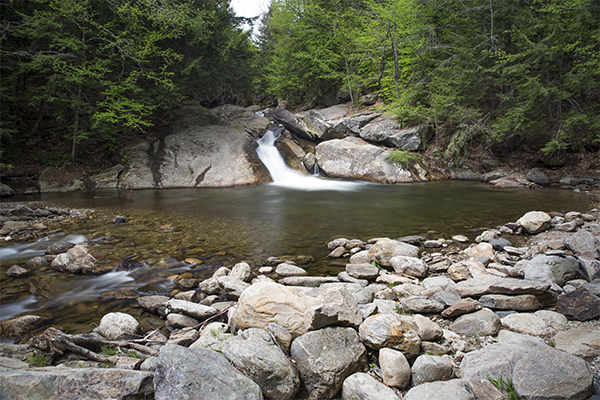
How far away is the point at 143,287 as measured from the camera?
4426mm

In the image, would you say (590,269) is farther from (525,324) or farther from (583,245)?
(525,324)

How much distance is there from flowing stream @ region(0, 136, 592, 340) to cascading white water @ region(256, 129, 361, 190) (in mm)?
396

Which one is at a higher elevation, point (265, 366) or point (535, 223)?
point (535, 223)

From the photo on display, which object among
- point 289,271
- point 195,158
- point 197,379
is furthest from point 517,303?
point 195,158

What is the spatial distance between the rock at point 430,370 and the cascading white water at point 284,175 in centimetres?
1172

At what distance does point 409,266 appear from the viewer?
14.7 ft

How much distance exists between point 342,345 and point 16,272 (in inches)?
215

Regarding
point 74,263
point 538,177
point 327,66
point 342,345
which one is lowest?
point 74,263

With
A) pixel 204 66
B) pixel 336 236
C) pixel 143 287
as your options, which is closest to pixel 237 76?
pixel 204 66

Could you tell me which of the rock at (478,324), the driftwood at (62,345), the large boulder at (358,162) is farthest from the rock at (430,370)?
the large boulder at (358,162)

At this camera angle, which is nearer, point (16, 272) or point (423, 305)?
point (423, 305)

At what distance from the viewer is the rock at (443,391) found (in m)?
1.88

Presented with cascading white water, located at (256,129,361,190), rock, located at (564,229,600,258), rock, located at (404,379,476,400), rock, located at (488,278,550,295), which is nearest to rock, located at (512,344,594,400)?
rock, located at (404,379,476,400)

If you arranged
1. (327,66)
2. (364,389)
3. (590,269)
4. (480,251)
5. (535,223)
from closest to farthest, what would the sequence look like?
(364,389), (590,269), (480,251), (535,223), (327,66)
